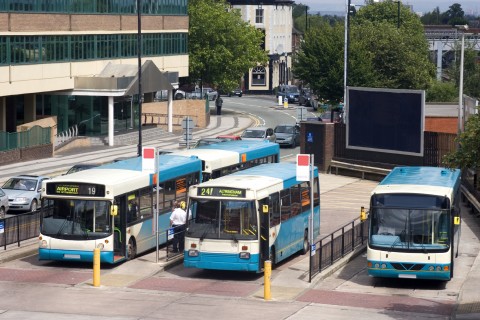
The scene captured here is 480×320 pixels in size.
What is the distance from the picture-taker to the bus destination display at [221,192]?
83.8ft

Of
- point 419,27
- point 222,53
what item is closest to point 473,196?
point 222,53

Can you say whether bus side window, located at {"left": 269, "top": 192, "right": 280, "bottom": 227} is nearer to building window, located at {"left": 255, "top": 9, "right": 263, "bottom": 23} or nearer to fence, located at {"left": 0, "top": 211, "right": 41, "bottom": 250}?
fence, located at {"left": 0, "top": 211, "right": 41, "bottom": 250}

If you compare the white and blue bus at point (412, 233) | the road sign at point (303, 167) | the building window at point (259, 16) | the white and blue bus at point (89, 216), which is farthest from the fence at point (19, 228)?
the building window at point (259, 16)

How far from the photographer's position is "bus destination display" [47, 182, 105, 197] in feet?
86.7

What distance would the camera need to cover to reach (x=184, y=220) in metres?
28.7

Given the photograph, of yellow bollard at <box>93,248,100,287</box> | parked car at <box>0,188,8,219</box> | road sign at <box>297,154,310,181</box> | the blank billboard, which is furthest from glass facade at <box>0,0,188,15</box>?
yellow bollard at <box>93,248,100,287</box>

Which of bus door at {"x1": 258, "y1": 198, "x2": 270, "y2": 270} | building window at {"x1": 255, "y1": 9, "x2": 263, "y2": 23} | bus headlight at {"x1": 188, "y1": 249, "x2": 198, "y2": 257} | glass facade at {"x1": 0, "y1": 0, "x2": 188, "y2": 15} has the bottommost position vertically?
bus headlight at {"x1": 188, "y1": 249, "x2": 198, "y2": 257}

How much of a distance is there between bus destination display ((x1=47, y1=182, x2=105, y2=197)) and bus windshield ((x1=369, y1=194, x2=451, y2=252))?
6538 millimetres

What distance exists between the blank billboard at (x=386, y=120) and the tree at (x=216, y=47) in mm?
43829

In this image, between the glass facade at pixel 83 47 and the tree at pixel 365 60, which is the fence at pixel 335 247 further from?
Result: the tree at pixel 365 60

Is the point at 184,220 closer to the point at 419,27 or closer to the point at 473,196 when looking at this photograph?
the point at 473,196

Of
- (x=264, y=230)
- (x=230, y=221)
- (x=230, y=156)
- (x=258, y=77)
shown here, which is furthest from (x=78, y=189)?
(x=258, y=77)

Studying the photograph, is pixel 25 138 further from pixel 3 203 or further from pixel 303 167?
pixel 303 167

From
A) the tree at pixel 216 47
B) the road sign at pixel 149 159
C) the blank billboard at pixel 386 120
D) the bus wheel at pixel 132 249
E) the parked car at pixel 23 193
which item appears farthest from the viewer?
the tree at pixel 216 47
